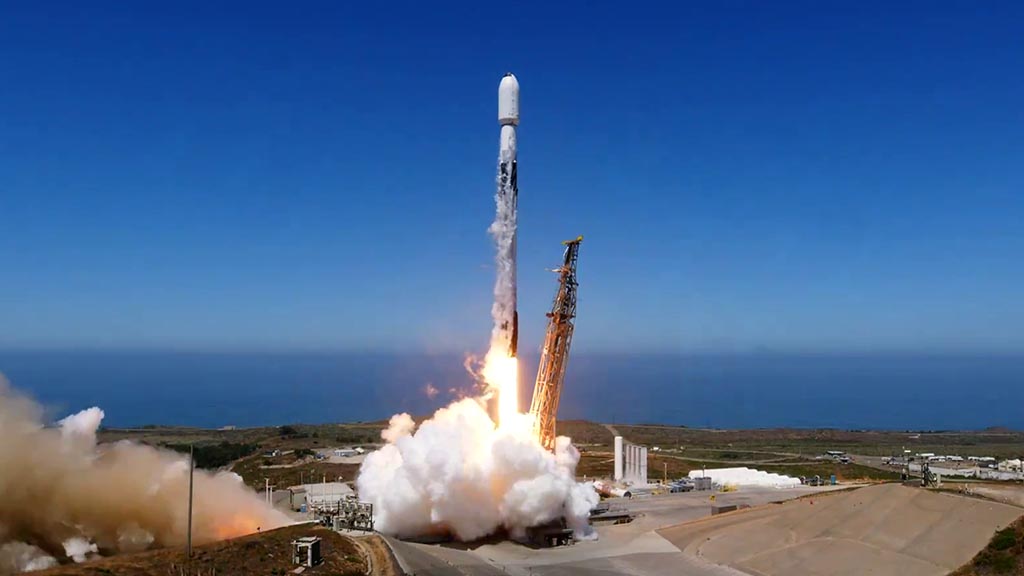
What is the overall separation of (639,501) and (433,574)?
89.0 feet

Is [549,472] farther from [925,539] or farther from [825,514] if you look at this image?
[925,539]

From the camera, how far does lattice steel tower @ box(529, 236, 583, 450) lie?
4684 centimetres

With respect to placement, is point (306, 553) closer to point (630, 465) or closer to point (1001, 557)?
point (1001, 557)

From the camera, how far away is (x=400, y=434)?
159 feet

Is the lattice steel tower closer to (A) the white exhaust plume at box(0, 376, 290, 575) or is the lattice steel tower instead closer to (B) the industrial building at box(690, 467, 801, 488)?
(A) the white exhaust plume at box(0, 376, 290, 575)

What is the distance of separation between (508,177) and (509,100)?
13.4 ft

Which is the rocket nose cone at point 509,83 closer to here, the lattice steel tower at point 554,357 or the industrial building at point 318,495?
the lattice steel tower at point 554,357

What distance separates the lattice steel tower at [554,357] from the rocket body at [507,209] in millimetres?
3387

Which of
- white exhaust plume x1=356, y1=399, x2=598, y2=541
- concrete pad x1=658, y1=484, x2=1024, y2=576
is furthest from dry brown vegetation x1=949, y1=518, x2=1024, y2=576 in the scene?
white exhaust plume x1=356, y1=399, x2=598, y2=541

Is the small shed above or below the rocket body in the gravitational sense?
below

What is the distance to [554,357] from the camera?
4716cm

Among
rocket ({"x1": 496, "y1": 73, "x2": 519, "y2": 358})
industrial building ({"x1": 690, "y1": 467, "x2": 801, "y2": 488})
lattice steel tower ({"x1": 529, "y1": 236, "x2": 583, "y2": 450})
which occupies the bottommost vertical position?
industrial building ({"x1": 690, "y1": 467, "x2": 801, "y2": 488})

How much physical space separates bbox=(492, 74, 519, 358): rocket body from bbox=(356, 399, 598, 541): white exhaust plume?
557cm

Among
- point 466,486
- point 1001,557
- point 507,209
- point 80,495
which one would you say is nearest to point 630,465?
point 466,486
